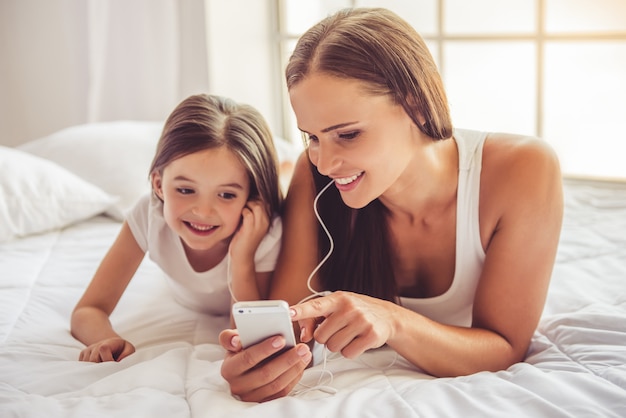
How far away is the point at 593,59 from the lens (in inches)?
89.4

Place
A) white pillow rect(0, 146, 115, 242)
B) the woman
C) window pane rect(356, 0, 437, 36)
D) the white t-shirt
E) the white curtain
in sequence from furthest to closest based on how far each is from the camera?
the white curtain < window pane rect(356, 0, 437, 36) < white pillow rect(0, 146, 115, 242) < the white t-shirt < the woman

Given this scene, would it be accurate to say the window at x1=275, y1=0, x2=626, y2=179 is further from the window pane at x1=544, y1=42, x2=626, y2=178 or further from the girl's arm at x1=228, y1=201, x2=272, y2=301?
the girl's arm at x1=228, y1=201, x2=272, y2=301

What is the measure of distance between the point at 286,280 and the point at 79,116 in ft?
7.33

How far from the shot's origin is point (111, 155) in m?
2.34

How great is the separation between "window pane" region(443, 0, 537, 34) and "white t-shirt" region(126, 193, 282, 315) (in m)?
1.27

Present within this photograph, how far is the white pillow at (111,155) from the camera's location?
225cm

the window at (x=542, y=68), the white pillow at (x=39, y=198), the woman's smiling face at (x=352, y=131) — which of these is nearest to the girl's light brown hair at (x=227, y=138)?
the woman's smiling face at (x=352, y=131)

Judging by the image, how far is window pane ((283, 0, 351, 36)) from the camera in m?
3.00

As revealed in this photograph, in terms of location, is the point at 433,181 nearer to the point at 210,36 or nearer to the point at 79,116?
the point at 210,36

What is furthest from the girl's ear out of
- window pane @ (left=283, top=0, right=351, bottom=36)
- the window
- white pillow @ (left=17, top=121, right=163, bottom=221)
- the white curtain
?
window pane @ (left=283, top=0, right=351, bottom=36)

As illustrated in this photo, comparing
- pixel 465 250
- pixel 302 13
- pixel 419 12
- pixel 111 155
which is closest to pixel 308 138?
pixel 465 250

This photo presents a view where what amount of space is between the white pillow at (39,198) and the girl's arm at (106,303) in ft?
1.70

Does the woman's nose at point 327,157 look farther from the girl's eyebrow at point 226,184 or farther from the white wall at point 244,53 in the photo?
the white wall at point 244,53

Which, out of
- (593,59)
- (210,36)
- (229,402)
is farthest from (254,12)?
(229,402)
